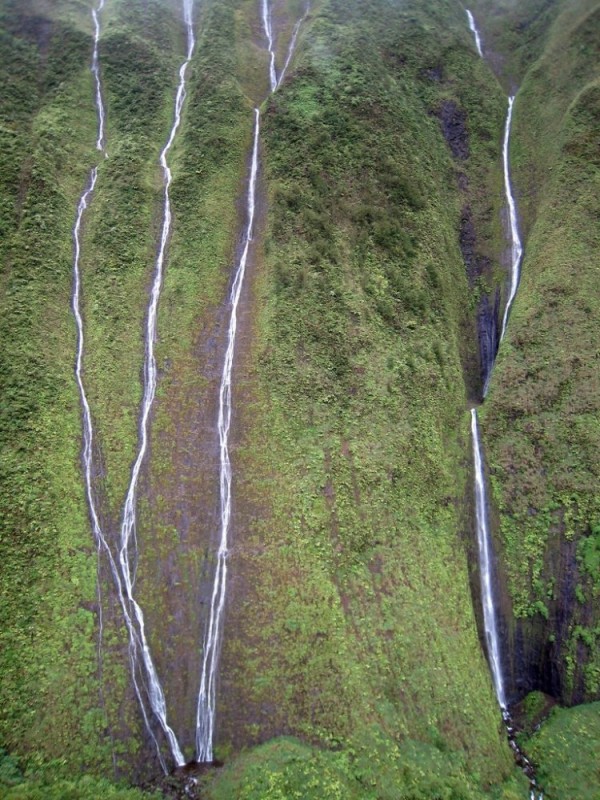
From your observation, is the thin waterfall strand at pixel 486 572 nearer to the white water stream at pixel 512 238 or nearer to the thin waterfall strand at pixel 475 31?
the white water stream at pixel 512 238

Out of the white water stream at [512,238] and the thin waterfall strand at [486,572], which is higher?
the white water stream at [512,238]

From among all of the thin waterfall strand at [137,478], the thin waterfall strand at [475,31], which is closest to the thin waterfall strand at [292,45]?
the thin waterfall strand at [137,478]

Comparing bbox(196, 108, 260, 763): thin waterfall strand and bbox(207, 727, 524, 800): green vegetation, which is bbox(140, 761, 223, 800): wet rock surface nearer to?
bbox(196, 108, 260, 763): thin waterfall strand

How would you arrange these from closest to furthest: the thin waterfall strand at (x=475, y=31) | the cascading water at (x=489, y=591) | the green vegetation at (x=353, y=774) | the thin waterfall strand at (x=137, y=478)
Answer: the green vegetation at (x=353, y=774) < the thin waterfall strand at (x=137, y=478) < the cascading water at (x=489, y=591) < the thin waterfall strand at (x=475, y=31)

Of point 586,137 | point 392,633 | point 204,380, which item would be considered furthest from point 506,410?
point 586,137

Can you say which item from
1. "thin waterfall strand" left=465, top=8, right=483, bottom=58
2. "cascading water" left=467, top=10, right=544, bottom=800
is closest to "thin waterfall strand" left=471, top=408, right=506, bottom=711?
"cascading water" left=467, top=10, right=544, bottom=800

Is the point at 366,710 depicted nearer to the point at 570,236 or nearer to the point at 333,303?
the point at 333,303
